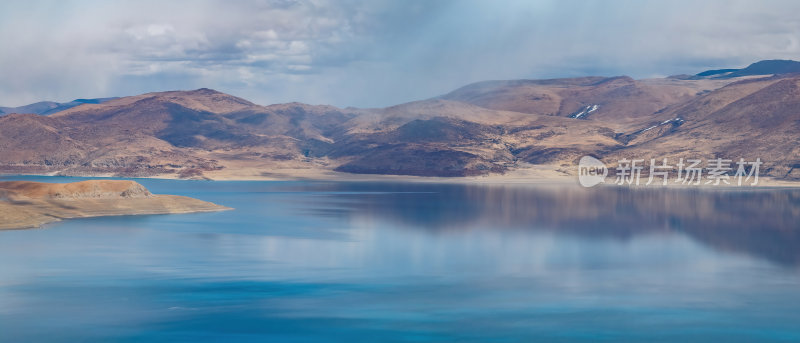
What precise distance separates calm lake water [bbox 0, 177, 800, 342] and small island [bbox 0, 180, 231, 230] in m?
3.53

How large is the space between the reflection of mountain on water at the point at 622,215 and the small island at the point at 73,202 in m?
23.3

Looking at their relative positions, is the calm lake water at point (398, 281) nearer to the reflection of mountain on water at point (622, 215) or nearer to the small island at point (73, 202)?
the reflection of mountain on water at point (622, 215)

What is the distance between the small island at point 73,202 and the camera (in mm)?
88875

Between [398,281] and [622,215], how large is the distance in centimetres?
6893

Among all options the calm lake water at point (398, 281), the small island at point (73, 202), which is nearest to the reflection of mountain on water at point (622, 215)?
the calm lake water at point (398, 281)

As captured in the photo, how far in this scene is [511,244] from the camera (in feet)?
264

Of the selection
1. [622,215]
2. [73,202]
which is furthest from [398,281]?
[622,215]

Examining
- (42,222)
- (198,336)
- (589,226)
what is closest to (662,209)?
(589,226)

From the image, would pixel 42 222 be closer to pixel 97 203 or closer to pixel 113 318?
pixel 97 203

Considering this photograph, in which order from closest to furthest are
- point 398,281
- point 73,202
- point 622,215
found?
point 398,281, point 73,202, point 622,215

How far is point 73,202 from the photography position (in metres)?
102

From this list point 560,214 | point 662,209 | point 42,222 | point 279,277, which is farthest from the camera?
point 662,209

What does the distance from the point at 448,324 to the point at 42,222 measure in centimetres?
6282

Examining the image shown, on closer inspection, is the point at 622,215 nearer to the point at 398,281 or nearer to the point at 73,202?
the point at 398,281
